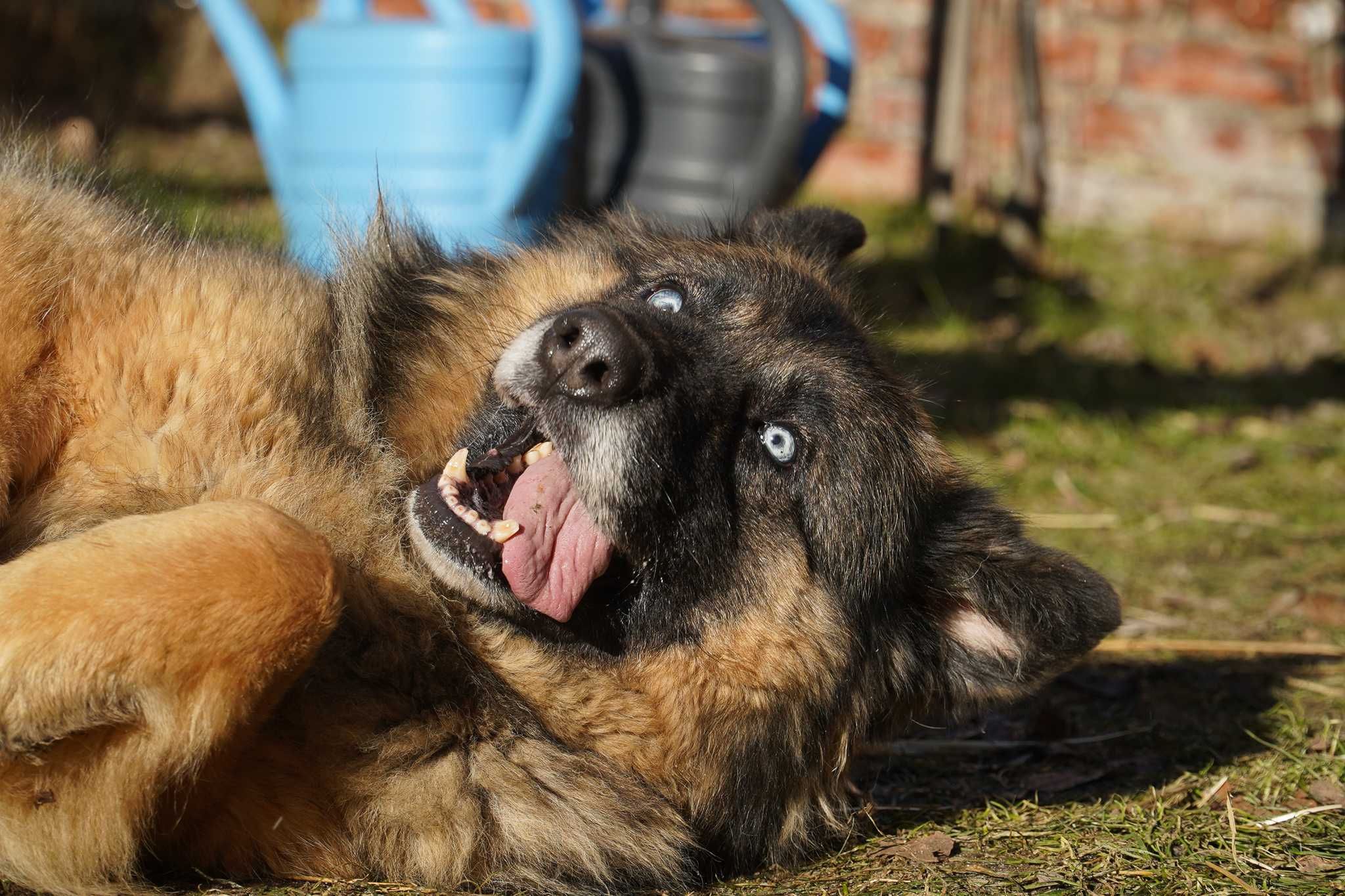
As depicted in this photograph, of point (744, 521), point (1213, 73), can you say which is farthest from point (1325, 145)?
point (744, 521)

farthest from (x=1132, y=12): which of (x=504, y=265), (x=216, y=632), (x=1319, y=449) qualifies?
(x=216, y=632)

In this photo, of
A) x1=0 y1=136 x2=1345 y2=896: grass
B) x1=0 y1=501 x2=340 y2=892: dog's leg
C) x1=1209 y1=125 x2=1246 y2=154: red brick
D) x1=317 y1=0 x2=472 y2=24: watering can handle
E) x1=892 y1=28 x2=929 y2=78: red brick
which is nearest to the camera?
x1=0 y1=501 x2=340 y2=892: dog's leg

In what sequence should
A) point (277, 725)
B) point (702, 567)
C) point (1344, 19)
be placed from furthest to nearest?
point (1344, 19)
point (702, 567)
point (277, 725)

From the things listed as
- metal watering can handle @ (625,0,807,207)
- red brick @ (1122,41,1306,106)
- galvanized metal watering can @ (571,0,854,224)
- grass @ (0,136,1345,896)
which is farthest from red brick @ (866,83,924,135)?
metal watering can handle @ (625,0,807,207)

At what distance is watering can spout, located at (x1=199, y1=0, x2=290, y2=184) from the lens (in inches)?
236

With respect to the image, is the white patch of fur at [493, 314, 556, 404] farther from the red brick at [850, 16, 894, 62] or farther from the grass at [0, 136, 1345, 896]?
the red brick at [850, 16, 894, 62]

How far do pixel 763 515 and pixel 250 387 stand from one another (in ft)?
3.73

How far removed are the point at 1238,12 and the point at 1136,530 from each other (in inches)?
230

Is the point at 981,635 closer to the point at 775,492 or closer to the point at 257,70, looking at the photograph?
the point at 775,492

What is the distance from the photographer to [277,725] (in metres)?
2.31

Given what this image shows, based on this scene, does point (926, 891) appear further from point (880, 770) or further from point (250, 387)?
point (250, 387)

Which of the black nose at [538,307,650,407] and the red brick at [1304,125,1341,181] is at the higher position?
the black nose at [538,307,650,407]

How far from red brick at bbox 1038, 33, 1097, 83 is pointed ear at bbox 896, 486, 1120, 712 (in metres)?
7.14

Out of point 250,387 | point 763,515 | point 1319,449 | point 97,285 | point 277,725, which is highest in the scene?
point 97,285
